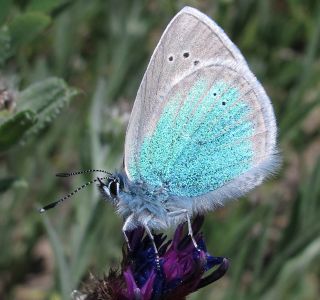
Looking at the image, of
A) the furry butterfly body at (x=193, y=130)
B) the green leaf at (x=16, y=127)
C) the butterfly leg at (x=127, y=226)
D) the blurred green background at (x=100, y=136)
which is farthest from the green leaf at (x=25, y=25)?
the butterfly leg at (x=127, y=226)

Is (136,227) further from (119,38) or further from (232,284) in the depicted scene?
(119,38)

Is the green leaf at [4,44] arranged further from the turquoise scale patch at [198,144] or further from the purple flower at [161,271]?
the purple flower at [161,271]

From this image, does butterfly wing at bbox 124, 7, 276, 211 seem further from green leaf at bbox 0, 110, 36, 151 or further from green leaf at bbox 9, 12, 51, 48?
green leaf at bbox 9, 12, 51, 48

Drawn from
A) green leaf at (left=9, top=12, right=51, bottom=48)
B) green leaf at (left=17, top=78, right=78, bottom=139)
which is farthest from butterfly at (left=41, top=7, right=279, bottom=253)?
green leaf at (left=9, top=12, right=51, bottom=48)

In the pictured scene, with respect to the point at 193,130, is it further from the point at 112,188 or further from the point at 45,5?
the point at 45,5

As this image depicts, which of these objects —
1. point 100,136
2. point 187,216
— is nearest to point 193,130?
point 187,216

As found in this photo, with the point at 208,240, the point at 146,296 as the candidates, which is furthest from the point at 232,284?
the point at 146,296

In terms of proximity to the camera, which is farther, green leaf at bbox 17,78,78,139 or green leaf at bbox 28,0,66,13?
green leaf at bbox 28,0,66,13
